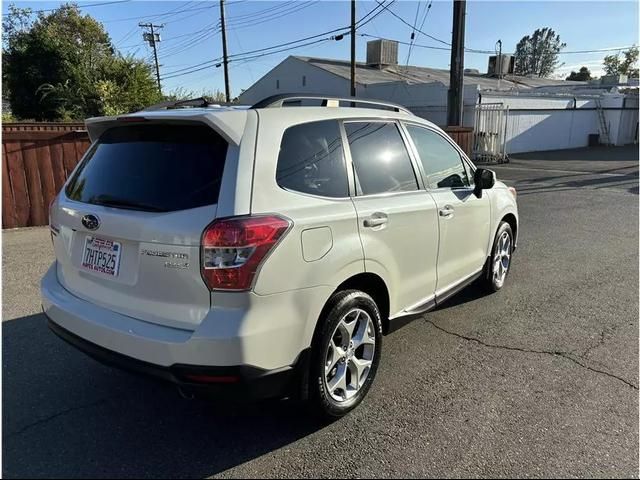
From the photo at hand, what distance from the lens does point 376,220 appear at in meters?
3.08

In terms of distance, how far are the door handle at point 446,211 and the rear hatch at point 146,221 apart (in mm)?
1913

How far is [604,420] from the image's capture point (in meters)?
2.96

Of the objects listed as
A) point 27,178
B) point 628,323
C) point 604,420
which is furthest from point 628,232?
point 27,178

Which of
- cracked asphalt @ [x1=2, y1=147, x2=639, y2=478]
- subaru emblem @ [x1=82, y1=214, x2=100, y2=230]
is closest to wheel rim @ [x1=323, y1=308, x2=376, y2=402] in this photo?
cracked asphalt @ [x1=2, y1=147, x2=639, y2=478]

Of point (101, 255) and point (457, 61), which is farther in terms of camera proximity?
point (457, 61)

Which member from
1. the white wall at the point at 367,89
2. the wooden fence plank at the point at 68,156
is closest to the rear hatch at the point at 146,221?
the wooden fence plank at the point at 68,156

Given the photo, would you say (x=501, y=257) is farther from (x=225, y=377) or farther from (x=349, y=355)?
(x=225, y=377)

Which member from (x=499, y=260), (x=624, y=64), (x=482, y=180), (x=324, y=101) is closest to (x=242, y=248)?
(x=324, y=101)

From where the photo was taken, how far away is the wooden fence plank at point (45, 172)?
26.1 ft

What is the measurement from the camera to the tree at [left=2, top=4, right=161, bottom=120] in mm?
21766

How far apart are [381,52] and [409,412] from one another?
35433 mm

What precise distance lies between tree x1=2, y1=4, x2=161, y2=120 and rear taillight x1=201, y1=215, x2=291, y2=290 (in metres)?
20.8

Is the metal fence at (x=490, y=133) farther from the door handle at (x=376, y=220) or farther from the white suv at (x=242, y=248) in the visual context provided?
the door handle at (x=376, y=220)

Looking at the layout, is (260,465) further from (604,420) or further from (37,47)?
(37,47)
